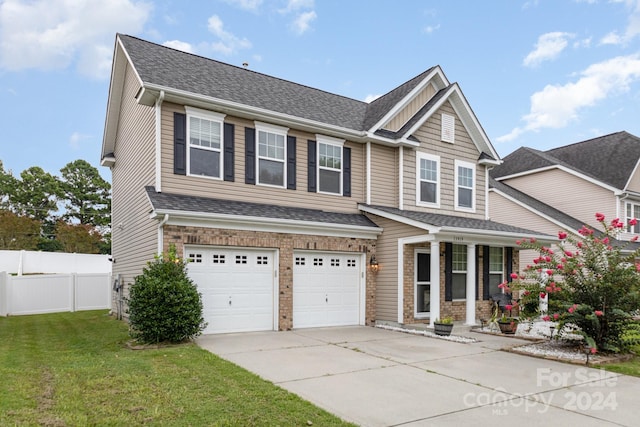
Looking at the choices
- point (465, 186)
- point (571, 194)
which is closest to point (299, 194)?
point (465, 186)

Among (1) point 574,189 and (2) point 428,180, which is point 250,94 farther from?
(1) point 574,189

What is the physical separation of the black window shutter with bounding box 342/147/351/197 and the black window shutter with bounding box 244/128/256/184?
2.94 meters

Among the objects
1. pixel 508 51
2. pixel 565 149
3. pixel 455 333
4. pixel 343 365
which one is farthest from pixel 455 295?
pixel 565 149

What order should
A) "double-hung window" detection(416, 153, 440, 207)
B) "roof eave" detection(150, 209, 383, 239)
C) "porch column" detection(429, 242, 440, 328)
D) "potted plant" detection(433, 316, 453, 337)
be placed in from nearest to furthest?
1. "roof eave" detection(150, 209, 383, 239)
2. "potted plant" detection(433, 316, 453, 337)
3. "porch column" detection(429, 242, 440, 328)
4. "double-hung window" detection(416, 153, 440, 207)

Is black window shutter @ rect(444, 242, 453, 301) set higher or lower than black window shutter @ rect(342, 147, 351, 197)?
lower

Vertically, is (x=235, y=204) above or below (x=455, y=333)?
above

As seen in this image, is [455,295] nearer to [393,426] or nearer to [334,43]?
[393,426]

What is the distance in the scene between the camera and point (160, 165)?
10562 mm

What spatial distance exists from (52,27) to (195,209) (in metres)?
19.9

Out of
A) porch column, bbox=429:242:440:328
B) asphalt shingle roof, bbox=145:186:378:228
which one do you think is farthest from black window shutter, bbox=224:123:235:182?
porch column, bbox=429:242:440:328

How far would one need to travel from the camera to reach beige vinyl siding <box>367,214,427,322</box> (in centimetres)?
1235

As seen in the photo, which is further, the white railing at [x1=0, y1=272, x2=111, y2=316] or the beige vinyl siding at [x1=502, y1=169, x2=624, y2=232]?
the beige vinyl siding at [x1=502, y1=169, x2=624, y2=232]

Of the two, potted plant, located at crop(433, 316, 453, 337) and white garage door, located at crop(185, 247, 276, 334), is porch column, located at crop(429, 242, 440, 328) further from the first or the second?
white garage door, located at crop(185, 247, 276, 334)

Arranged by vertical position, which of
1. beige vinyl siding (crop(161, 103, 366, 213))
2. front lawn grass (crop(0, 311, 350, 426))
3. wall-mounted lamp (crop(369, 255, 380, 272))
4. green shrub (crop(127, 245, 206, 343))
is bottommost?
front lawn grass (crop(0, 311, 350, 426))
